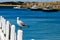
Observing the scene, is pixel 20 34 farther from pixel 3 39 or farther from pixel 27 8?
pixel 27 8

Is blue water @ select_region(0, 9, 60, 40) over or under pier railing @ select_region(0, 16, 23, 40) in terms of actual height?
over

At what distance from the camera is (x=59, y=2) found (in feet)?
522

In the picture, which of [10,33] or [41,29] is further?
[41,29]

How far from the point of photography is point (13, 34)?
7.80 m

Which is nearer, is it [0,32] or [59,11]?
[0,32]

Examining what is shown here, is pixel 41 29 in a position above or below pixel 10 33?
above

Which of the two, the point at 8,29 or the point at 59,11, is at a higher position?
the point at 59,11

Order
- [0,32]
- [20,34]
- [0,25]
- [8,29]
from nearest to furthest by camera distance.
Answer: [20,34]
[8,29]
[0,32]
[0,25]

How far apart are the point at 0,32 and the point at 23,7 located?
6025 inches

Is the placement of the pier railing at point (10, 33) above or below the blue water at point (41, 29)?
below

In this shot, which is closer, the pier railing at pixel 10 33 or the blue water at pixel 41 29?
the pier railing at pixel 10 33

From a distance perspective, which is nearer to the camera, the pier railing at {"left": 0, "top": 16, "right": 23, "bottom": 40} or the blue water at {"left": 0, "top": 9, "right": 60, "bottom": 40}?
the pier railing at {"left": 0, "top": 16, "right": 23, "bottom": 40}

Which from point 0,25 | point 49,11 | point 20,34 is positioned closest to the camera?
point 20,34

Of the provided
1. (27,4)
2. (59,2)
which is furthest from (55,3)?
(27,4)
